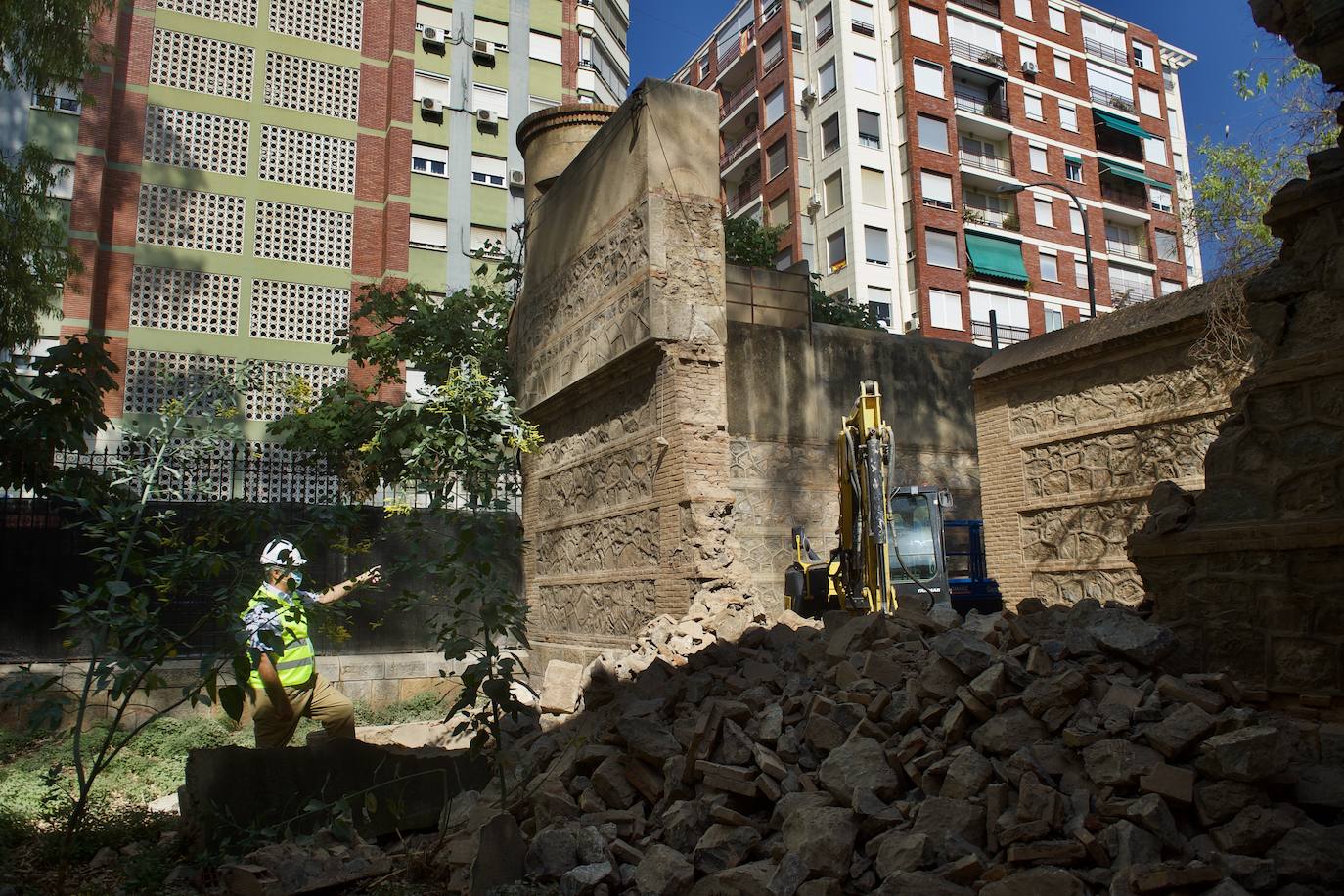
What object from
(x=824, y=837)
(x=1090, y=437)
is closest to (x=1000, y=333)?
(x=1090, y=437)

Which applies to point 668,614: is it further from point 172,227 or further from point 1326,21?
point 172,227

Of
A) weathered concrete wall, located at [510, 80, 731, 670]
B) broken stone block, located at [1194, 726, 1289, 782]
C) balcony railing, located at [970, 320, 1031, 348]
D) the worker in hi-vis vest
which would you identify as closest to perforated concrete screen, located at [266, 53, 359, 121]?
weathered concrete wall, located at [510, 80, 731, 670]

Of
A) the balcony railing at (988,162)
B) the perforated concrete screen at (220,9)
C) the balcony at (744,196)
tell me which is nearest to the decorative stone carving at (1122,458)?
the perforated concrete screen at (220,9)

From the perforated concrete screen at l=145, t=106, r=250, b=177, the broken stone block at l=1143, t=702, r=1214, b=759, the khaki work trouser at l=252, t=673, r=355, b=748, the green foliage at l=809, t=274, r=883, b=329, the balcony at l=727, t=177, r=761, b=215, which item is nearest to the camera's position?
the broken stone block at l=1143, t=702, r=1214, b=759

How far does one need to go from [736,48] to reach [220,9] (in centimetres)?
2083

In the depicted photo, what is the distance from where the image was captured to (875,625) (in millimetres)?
6301

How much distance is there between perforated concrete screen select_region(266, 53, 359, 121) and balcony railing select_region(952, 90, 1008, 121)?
71.1ft

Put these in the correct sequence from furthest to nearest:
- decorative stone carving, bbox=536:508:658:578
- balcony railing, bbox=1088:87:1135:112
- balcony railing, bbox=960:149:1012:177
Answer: balcony railing, bbox=1088:87:1135:112
balcony railing, bbox=960:149:1012:177
decorative stone carving, bbox=536:508:658:578

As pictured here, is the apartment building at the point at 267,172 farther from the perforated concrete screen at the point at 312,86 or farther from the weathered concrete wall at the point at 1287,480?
the weathered concrete wall at the point at 1287,480

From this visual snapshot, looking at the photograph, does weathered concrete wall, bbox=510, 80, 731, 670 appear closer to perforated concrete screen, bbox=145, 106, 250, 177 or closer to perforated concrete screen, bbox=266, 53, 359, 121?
perforated concrete screen, bbox=145, 106, 250, 177

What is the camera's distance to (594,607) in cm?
1096

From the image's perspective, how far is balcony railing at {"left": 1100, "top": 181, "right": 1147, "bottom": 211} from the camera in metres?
39.8

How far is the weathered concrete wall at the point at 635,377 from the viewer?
9430 millimetres

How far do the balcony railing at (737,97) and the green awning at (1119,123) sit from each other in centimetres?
1401
